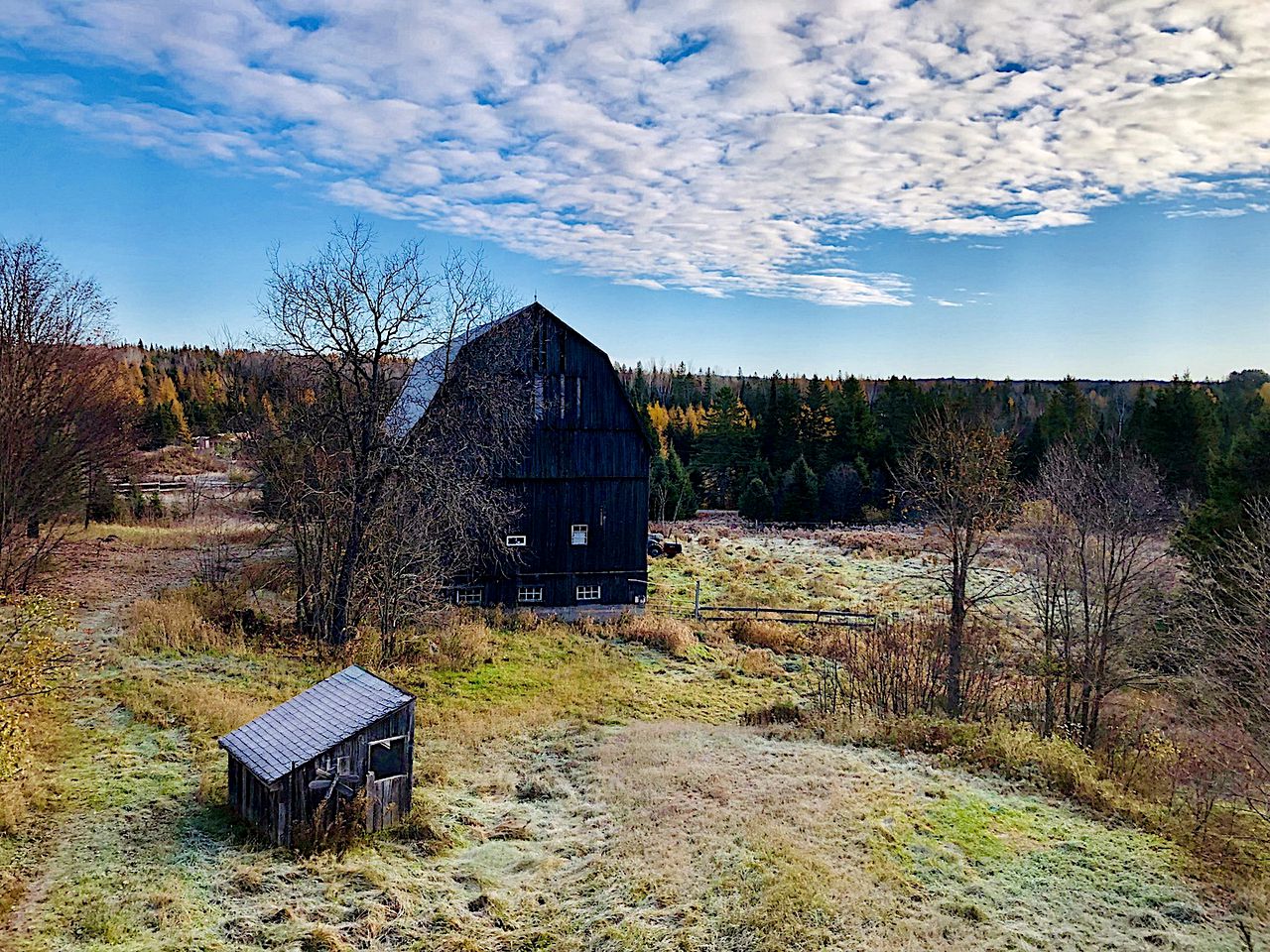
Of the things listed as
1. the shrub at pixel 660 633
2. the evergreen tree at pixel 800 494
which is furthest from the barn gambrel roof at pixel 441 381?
the evergreen tree at pixel 800 494

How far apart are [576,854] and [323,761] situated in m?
3.67

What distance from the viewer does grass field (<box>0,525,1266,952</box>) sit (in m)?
8.40

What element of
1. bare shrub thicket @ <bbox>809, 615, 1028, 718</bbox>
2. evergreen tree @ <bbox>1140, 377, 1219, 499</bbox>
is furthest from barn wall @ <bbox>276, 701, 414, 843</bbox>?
evergreen tree @ <bbox>1140, 377, 1219, 499</bbox>

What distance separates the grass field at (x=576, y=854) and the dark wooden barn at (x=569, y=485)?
951 centimetres

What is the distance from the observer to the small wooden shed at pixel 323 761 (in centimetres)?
988

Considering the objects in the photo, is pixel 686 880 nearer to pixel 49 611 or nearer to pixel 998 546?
pixel 49 611

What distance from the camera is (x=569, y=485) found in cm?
2598

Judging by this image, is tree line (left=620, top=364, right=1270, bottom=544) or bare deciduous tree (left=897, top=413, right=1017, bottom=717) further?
tree line (left=620, top=364, right=1270, bottom=544)

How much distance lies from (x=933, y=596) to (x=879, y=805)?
2363cm

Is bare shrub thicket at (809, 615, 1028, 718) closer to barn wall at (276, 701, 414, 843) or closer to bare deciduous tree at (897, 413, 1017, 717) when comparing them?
bare deciduous tree at (897, 413, 1017, 717)

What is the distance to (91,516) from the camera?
125ft

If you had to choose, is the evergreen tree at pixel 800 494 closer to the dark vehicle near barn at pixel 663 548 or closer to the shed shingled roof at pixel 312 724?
the dark vehicle near barn at pixel 663 548


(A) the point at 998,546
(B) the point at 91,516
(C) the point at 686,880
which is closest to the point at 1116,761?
(C) the point at 686,880

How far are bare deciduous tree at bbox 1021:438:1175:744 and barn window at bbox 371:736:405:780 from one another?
13.8m
